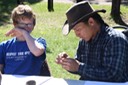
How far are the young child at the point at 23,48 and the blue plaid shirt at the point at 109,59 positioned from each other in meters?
0.52

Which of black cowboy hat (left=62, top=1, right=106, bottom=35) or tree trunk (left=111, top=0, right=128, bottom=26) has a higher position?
black cowboy hat (left=62, top=1, right=106, bottom=35)

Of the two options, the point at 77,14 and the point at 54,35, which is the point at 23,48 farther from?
the point at 54,35

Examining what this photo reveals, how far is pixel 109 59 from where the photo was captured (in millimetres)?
2533

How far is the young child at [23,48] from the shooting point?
2896 mm

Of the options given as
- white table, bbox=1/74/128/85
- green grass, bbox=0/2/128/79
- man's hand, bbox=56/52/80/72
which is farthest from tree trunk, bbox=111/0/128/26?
white table, bbox=1/74/128/85

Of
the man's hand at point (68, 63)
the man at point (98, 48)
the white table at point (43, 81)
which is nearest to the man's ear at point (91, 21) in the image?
the man at point (98, 48)

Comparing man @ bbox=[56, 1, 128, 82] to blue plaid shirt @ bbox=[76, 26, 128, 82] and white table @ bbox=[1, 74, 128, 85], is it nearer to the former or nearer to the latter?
blue plaid shirt @ bbox=[76, 26, 128, 82]

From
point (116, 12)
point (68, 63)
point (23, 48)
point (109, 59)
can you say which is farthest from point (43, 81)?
point (116, 12)

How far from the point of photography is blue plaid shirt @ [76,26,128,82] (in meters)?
2.51

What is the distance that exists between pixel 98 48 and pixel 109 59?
19cm

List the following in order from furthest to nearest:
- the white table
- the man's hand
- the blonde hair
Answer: the blonde hair < the man's hand < the white table

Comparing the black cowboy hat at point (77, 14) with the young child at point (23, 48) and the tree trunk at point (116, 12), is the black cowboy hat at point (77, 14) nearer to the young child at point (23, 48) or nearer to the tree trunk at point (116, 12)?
the young child at point (23, 48)

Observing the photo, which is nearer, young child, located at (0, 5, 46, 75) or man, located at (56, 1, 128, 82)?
man, located at (56, 1, 128, 82)

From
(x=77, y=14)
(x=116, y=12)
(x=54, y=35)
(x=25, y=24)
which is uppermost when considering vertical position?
(x=77, y=14)
